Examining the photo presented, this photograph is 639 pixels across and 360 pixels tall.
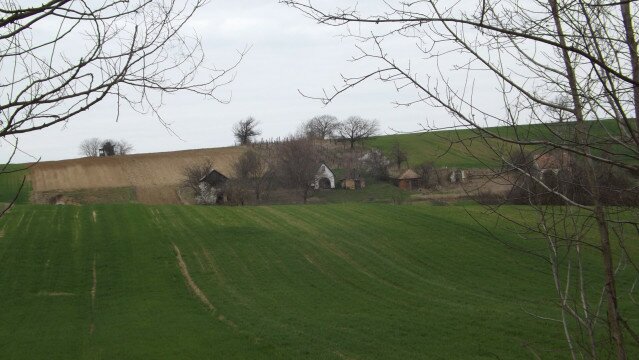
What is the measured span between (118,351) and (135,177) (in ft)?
160

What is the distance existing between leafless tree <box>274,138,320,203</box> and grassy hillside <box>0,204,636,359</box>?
17975 millimetres

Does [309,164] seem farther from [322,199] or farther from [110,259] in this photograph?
[110,259]

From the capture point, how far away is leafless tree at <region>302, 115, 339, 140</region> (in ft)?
323

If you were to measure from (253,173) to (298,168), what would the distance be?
4.78 meters

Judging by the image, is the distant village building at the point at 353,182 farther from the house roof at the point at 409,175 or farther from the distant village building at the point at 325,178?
the house roof at the point at 409,175

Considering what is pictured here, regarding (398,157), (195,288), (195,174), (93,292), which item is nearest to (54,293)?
(93,292)

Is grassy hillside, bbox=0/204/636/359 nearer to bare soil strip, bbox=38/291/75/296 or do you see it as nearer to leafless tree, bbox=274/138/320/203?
bare soil strip, bbox=38/291/75/296

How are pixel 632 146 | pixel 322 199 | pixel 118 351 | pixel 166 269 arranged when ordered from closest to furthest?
pixel 632 146
pixel 118 351
pixel 166 269
pixel 322 199

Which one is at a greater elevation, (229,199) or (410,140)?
(410,140)

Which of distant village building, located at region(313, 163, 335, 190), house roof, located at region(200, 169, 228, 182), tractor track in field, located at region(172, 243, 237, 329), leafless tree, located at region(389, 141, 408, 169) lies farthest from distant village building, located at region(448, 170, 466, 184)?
leafless tree, located at region(389, 141, 408, 169)

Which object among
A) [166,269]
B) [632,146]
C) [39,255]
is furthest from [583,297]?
[39,255]

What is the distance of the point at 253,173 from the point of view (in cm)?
6238

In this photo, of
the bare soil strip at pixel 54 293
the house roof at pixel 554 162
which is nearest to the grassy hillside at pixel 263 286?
the bare soil strip at pixel 54 293

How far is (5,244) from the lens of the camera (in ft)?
105
